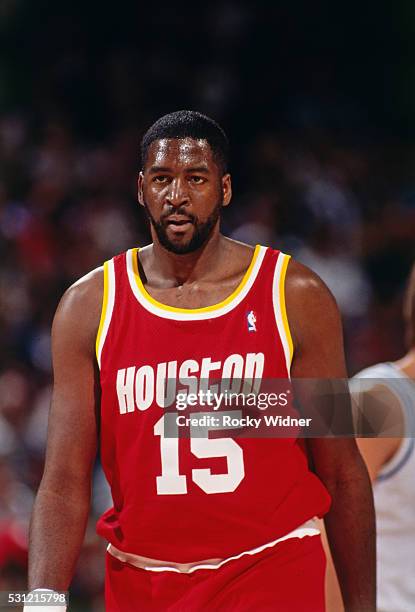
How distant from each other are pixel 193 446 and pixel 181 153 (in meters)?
0.74

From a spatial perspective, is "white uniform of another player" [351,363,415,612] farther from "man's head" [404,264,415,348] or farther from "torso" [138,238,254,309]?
"torso" [138,238,254,309]

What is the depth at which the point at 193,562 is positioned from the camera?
261 cm

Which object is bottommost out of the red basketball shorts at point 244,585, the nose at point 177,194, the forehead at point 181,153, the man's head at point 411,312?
the red basketball shorts at point 244,585

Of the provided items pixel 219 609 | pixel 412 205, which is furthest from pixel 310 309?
pixel 412 205

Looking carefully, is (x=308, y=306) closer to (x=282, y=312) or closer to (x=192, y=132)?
(x=282, y=312)

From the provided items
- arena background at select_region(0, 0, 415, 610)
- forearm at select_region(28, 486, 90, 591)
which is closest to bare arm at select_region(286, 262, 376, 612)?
forearm at select_region(28, 486, 90, 591)

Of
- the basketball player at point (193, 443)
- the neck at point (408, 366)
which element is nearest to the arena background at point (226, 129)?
the neck at point (408, 366)

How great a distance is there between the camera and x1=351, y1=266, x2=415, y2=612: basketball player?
2830 millimetres

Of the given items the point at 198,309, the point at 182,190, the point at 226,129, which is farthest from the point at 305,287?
the point at 226,129

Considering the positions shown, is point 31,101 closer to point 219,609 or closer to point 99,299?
point 99,299

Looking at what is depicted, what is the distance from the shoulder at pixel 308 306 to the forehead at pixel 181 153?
1.28ft

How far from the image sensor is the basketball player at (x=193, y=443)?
2.59 metres

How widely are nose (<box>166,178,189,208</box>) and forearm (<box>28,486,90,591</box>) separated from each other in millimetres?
793

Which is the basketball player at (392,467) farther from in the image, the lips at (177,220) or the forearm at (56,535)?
the forearm at (56,535)
